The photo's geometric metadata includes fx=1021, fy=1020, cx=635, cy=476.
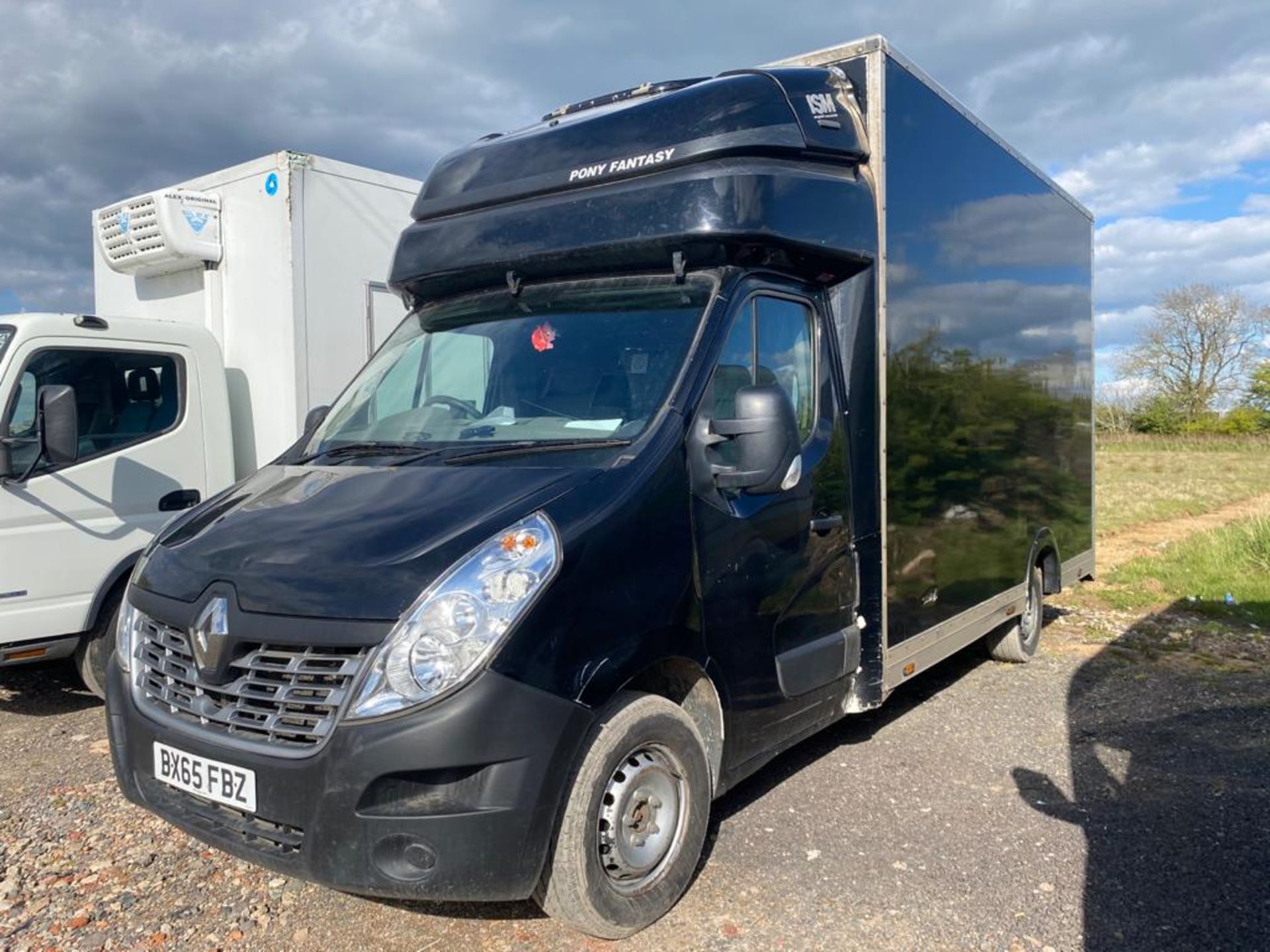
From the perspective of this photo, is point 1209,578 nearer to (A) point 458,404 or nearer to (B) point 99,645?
(A) point 458,404

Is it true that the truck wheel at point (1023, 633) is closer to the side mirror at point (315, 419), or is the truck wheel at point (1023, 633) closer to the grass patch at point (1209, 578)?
the grass patch at point (1209, 578)

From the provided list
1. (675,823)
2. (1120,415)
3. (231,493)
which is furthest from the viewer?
(1120,415)

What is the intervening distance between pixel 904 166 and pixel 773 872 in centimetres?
329

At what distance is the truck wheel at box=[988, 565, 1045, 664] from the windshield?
4328mm

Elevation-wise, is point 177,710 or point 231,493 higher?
point 231,493

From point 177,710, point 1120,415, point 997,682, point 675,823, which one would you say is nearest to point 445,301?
point 177,710

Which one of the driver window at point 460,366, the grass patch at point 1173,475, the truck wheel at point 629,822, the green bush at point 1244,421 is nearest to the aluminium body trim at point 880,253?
the truck wheel at point 629,822

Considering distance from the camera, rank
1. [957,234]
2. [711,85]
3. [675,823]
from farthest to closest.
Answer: [957,234], [711,85], [675,823]

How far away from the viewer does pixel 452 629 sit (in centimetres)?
287

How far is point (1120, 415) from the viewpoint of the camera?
5712 centimetres

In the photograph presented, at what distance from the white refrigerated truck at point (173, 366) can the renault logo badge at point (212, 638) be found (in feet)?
8.46

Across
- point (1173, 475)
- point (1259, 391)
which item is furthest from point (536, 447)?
point (1259, 391)

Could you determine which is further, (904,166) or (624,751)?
(904,166)

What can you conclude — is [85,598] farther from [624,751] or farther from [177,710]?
[624,751]
